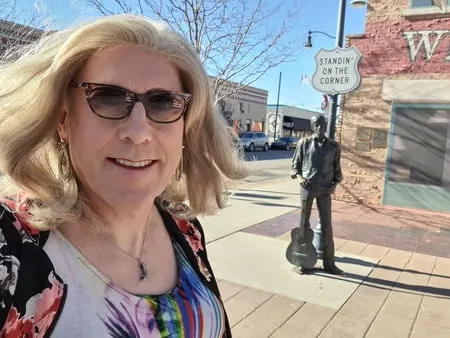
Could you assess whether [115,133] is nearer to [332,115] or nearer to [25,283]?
[25,283]

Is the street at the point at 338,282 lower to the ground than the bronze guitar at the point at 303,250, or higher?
lower

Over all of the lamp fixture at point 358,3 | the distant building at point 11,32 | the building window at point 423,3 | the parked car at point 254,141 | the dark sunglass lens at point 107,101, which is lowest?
the parked car at point 254,141

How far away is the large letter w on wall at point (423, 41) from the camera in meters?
8.78

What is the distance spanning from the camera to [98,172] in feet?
4.12

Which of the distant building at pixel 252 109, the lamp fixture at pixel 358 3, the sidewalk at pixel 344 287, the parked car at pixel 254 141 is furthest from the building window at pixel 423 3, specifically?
the distant building at pixel 252 109

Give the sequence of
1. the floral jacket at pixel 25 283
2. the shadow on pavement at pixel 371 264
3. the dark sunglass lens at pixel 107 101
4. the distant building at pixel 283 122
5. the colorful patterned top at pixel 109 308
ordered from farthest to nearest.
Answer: the distant building at pixel 283 122 < the shadow on pavement at pixel 371 264 < the dark sunglass lens at pixel 107 101 < the colorful patterned top at pixel 109 308 < the floral jacket at pixel 25 283

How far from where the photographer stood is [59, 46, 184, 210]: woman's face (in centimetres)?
125

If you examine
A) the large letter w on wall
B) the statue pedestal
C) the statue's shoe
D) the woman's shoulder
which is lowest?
the statue's shoe

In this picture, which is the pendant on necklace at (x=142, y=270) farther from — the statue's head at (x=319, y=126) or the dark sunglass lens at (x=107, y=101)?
the statue's head at (x=319, y=126)

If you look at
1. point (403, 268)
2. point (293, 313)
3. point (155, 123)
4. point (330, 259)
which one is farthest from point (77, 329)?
point (403, 268)

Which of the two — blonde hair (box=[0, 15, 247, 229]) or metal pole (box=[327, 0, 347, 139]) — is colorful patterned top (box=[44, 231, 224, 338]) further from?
metal pole (box=[327, 0, 347, 139])

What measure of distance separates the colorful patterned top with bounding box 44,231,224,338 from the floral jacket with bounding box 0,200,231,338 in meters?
0.03

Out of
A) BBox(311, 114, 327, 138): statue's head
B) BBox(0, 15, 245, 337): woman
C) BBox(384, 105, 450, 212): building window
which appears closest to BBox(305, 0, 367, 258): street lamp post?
BBox(311, 114, 327, 138): statue's head

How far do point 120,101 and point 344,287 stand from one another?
395cm
